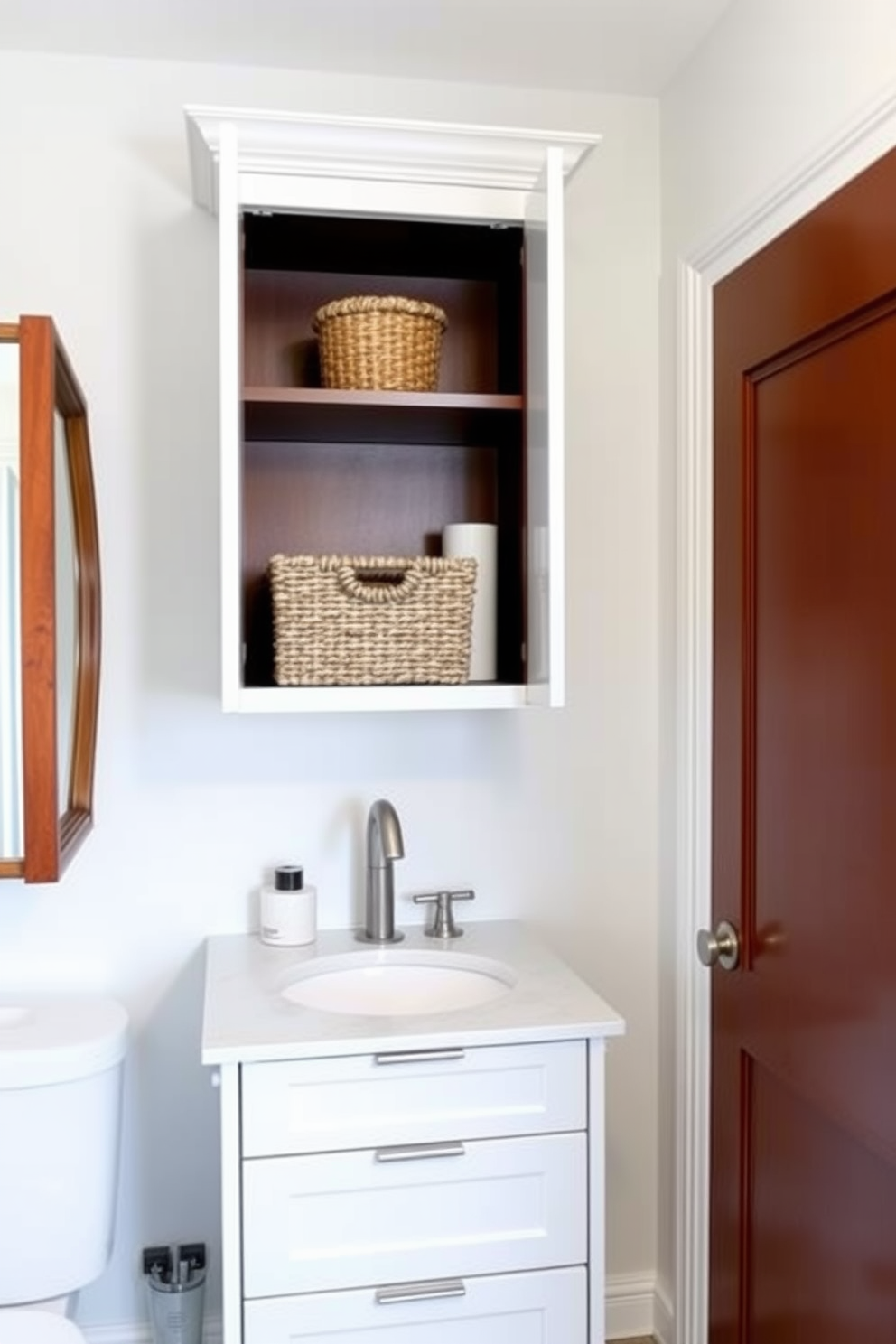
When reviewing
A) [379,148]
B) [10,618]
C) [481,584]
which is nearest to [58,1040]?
[10,618]

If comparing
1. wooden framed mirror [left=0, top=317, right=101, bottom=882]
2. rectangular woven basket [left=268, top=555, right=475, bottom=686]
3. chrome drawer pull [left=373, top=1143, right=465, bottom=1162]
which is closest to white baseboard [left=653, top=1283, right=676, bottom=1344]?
chrome drawer pull [left=373, top=1143, right=465, bottom=1162]

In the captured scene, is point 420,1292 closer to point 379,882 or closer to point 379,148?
point 379,882

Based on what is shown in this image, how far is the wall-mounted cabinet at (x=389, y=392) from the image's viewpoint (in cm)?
167

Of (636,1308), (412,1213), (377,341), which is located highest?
(377,341)

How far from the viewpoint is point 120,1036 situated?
1761mm

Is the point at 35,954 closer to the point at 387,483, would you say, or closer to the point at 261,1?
the point at 387,483

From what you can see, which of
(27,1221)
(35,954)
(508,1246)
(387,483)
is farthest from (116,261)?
(508,1246)

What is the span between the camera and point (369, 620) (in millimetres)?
1729

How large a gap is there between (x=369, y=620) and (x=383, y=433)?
0.38 meters

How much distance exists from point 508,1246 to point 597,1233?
13 cm

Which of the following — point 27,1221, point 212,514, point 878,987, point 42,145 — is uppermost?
point 42,145

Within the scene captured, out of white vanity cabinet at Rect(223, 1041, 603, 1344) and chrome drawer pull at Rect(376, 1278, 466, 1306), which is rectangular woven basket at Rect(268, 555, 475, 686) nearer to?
white vanity cabinet at Rect(223, 1041, 603, 1344)

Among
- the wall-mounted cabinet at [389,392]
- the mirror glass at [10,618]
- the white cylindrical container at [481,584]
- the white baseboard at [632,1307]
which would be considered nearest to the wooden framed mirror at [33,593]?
the mirror glass at [10,618]

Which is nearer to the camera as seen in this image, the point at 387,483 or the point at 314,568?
the point at 314,568
